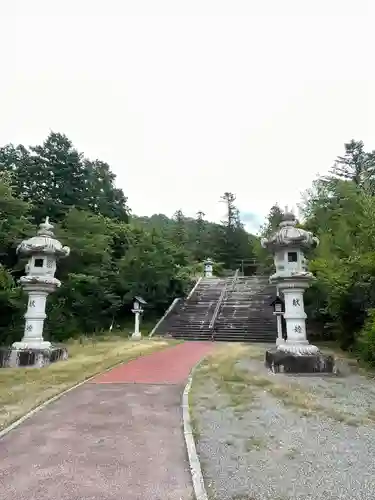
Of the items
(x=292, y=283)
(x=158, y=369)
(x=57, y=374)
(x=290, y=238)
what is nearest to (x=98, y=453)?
(x=57, y=374)

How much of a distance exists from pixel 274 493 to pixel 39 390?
5.36 meters

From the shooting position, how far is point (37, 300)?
10930mm

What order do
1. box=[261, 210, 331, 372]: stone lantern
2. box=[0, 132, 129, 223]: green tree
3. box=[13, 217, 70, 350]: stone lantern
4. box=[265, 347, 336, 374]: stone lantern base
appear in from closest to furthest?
box=[265, 347, 336, 374]: stone lantern base → box=[261, 210, 331, 372]: stone lantern → box=[13, 217, 70, 350]: stone lantern → box=[0, 132, 129, 223]: green tree

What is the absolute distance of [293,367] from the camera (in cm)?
888

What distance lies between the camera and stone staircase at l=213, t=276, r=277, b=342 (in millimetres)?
17234

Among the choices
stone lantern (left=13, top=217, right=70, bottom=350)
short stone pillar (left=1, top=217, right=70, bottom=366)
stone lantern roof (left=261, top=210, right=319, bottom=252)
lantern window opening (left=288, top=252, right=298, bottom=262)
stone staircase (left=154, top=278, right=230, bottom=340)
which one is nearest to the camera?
short stone pillar (left=1, top=217, right=70, bottom=366)

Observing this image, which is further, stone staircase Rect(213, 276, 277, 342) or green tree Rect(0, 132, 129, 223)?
green tree Rect(0, 132, 129, 223)

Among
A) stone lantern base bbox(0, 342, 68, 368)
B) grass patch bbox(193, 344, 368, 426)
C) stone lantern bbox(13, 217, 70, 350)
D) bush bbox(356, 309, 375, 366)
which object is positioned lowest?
grass patch bbox(193, 344, 368, 426)

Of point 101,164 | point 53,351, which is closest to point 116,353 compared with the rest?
point 53,351

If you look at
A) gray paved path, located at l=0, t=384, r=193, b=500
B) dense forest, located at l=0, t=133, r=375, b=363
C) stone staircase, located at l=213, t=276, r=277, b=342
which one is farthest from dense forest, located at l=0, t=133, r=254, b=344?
gray paved path, located at l=0, t=384, r=193, b=500

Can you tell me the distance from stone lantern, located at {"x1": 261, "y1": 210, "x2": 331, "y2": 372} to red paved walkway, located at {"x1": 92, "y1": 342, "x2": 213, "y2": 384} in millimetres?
2551

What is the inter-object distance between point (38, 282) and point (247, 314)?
12394mm

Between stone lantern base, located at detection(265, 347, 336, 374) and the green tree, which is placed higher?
the green tree

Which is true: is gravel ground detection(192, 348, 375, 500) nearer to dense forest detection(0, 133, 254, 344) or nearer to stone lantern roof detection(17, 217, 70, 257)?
stone lantern roof detection(17, 217, 70, 257)
